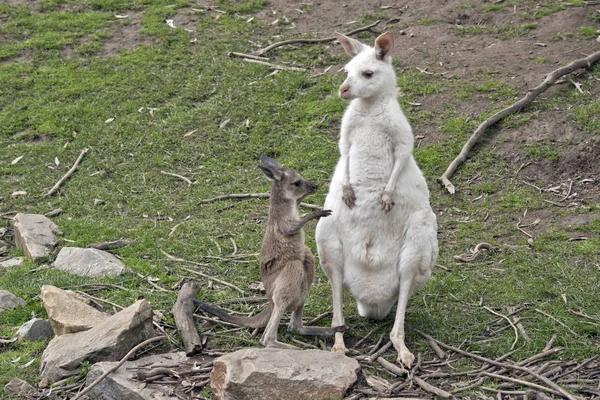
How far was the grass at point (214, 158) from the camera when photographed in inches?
244

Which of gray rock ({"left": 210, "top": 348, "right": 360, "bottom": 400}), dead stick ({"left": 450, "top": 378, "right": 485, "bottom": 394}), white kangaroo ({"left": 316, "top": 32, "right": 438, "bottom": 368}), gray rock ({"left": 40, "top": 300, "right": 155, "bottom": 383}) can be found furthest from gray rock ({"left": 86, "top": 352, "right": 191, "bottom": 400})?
dead stick ({"left": 450, "top": 378, "right": 485, "bottom": 394})

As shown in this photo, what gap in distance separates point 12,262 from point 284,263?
310 centimetres

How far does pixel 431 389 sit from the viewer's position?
4.80m

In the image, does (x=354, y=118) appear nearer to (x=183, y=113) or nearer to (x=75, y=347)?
(x=75, y=347)

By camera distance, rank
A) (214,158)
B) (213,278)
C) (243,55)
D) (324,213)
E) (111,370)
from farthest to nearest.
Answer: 1. (243,55)
2. (214,158)
3. (213,278)
4. (324,213)
5. (111,370)

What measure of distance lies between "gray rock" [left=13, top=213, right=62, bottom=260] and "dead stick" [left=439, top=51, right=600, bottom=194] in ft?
12.6

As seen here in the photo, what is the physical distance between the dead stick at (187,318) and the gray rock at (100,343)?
227mm

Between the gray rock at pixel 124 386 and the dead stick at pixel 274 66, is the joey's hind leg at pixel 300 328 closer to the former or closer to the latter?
the gray rock at pixel 124 386

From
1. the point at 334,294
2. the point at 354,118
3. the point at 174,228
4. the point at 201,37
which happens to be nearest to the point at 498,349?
the point at 334,294

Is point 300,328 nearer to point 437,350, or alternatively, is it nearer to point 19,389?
point 437,350

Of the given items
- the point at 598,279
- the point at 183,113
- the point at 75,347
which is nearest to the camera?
the point at 75,347

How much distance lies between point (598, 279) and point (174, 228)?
386cm

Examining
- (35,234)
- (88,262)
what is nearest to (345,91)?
(88,262)

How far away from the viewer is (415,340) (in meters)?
5.58
